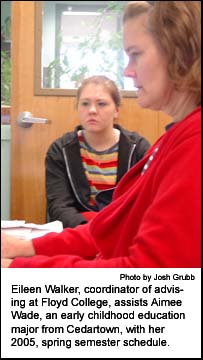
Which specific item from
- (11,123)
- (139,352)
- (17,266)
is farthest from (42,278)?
(11,123)

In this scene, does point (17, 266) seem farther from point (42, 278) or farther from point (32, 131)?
point (32, 131)

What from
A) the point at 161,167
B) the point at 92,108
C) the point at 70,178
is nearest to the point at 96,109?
the point at 92,108

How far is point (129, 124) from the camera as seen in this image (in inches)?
27.4

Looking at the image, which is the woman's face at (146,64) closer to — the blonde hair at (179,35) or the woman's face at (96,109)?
the blonde hair at (179,35)

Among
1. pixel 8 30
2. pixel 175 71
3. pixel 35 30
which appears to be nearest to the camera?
pixel 175 71

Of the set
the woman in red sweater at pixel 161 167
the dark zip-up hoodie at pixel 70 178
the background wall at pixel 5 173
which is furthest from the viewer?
the dark zip-up hoodie at pixel 70 178

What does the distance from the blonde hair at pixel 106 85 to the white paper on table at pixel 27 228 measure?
193mm

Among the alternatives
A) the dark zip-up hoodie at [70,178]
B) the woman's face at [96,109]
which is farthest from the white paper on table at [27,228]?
the woman's face at [96,109]

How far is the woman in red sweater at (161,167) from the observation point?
0.45m

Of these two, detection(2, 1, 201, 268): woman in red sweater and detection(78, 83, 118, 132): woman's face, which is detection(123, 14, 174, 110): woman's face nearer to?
detection(2, 1, 201, 268): woman in red sweater

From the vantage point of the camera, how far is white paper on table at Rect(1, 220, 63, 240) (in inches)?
22.9

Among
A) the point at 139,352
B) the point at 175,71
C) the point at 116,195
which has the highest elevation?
the point at 175,71

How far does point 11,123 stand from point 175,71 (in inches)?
10.5

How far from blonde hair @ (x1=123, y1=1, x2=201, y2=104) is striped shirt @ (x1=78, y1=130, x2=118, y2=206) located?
20 centimetres
